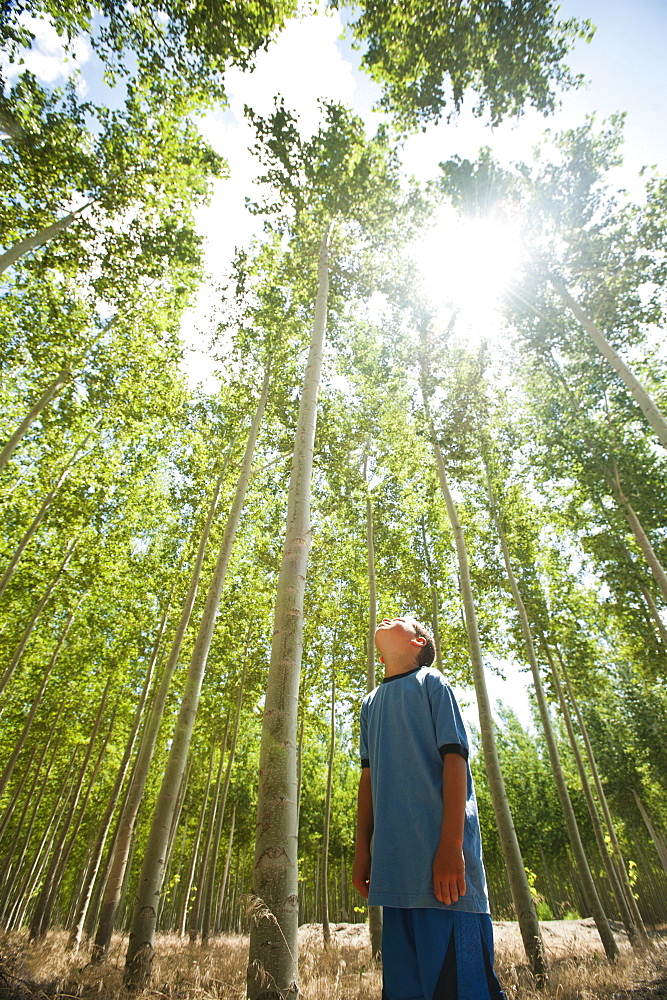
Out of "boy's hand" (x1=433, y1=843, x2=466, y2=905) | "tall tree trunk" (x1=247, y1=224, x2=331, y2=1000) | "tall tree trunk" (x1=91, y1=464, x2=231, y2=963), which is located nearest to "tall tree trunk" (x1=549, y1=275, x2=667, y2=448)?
"tall tree trunk" (x1=247, y1=224, x2=331, y2=1000)

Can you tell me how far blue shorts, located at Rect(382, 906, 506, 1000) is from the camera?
1584 millimetres

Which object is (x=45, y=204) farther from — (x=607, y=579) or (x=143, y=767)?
(x=607, y=579)

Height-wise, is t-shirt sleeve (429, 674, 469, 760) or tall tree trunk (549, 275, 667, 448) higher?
tall tree trunk (549, 275, 667, 448)

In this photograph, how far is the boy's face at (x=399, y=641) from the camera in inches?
98.2

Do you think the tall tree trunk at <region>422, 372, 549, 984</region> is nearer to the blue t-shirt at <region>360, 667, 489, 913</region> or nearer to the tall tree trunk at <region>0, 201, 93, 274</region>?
the blue t-shirt at <region>360, 667, 489, 913</region>

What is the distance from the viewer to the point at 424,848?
72.5 inches

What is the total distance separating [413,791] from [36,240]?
31.3ft

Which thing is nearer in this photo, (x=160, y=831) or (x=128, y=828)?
(x=160, y=831)

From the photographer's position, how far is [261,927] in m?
2.66

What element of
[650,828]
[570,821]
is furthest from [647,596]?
[650,828]

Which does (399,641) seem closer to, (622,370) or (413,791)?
(413,791)

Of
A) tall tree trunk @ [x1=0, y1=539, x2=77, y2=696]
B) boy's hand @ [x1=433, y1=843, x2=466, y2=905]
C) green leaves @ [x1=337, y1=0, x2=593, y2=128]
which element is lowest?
boy's hand @ [x1=433, y1=843, x2=466, y2=905]

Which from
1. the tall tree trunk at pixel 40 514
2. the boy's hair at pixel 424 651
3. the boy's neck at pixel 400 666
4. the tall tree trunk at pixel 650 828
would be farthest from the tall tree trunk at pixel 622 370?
the tall tree trunk at pixel 650 828

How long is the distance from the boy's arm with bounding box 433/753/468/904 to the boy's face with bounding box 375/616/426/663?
1.95 feet
